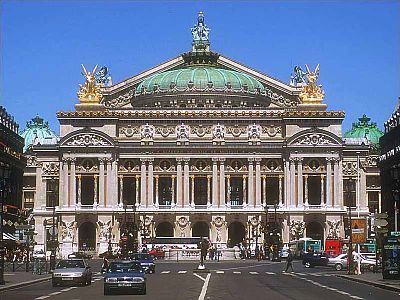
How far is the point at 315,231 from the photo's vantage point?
177625mm

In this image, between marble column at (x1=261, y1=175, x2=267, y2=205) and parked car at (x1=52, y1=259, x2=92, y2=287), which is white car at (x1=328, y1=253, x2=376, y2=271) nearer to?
parked car at (x1=52, y1=259, x2=92, y2=287)

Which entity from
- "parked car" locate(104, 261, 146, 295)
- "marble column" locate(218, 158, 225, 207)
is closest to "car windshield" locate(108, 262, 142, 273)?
"parked car" locate(104, 261, 146, 295)

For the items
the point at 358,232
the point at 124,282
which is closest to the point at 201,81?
the point at 358,232

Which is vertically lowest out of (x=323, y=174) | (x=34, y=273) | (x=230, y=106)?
(x=34, y=273)

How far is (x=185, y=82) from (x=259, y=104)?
46.5ft

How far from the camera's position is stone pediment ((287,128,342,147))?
6934 inches

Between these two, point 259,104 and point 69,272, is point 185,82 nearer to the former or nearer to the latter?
point 259,104

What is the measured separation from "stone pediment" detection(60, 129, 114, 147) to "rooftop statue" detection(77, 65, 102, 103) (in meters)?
7.48

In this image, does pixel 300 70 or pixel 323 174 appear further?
pixel 300 70

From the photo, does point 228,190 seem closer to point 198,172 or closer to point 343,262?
point 198,172

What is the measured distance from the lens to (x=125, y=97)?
195750mm

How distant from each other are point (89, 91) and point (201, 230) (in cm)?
3151

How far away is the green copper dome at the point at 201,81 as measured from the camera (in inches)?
7446

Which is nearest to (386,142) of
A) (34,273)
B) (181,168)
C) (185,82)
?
(34,273)
